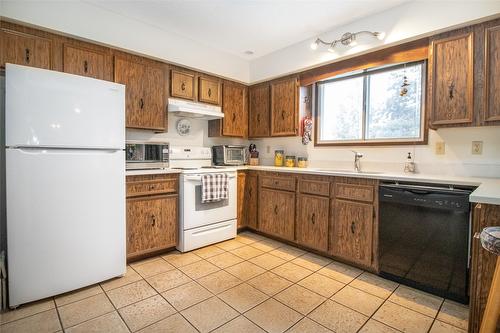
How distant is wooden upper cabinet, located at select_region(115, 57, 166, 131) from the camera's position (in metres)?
2.67

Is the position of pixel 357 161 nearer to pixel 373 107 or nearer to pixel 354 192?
pixel 354 192

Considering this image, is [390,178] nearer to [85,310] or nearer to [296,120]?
[296,120]

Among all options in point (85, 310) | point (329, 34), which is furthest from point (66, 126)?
point (329, 34)

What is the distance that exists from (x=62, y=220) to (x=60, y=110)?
0.81 m

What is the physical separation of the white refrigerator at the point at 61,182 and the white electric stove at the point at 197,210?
27.8 inches

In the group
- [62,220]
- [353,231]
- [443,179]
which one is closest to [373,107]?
[443,179]

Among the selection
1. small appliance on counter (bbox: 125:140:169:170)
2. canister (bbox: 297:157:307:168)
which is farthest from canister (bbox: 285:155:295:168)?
small appliance on counter (bbox: 125:140:169:170)

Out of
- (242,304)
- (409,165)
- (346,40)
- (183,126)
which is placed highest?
(346,40)

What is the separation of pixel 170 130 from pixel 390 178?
2586mm

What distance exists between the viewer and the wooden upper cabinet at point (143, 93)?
8.77 feet

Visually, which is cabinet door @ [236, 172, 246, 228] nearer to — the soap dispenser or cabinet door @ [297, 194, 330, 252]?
cabinet door @ [297, 194, 330, 252]

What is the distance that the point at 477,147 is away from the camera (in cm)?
219

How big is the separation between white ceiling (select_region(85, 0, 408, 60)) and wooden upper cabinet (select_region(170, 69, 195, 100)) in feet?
1.51

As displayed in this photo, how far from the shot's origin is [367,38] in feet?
8.50
